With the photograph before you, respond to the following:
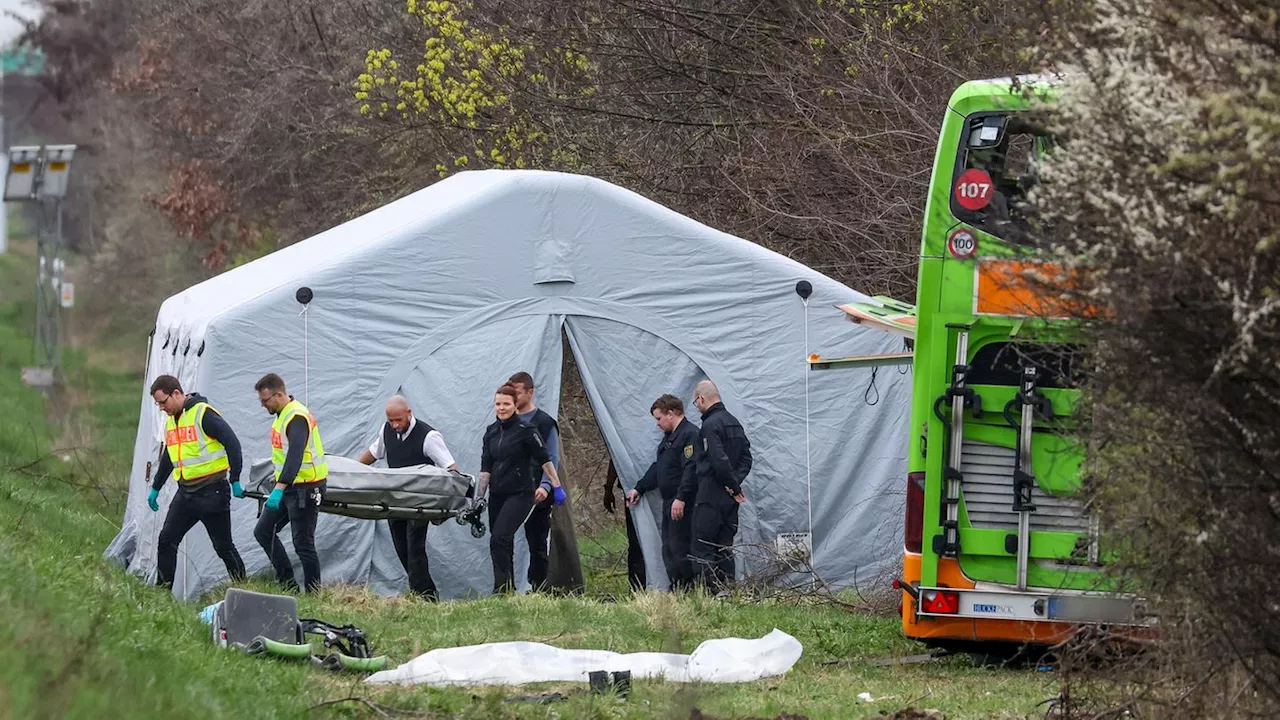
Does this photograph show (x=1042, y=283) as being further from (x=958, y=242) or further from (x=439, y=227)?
(x=439, y=227)

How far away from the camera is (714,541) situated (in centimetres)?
1351

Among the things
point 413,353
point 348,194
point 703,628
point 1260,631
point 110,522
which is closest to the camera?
point 1260,631

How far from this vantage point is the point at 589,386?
1436 centimetres

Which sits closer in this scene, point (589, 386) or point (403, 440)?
point (403, 440)

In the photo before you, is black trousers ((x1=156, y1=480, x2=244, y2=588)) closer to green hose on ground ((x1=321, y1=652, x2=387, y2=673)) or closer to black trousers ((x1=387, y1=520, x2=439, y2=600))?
black trousers ((x1=387, y1=520, x2=439, y2=600))

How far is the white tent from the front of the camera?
13.8 meters

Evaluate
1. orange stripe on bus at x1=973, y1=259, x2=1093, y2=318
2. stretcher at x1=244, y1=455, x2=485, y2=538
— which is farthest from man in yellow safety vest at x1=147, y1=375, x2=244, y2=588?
orange stripe on bus at x1=973, y1=259, x2=1093, y2=318

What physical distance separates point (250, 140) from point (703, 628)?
57.4ft

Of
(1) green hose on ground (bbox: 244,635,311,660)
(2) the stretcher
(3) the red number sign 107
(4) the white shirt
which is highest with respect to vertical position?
(3) the red number sign 107

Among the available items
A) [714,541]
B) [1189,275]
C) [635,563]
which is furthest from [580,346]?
[1189,275]

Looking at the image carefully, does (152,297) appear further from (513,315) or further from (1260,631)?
(1260,631)

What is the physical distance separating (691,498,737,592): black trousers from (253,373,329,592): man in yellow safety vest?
9.06 feet

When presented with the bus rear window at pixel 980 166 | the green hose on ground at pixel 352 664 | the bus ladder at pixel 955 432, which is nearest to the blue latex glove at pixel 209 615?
the green hose on ground at pixel 352 664

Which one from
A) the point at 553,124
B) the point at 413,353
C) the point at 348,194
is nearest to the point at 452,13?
the point at 553,124
